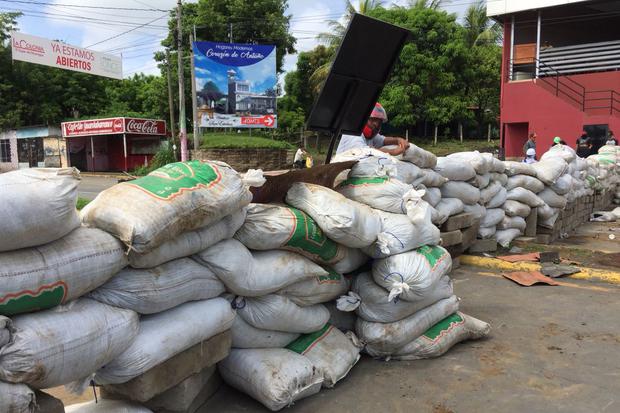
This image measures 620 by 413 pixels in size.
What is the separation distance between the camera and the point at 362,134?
15.3 ft

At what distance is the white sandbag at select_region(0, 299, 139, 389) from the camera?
5.34 ft

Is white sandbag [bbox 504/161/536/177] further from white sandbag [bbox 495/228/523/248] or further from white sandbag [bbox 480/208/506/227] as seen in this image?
white sandbag [bbox 495/228/523/248]

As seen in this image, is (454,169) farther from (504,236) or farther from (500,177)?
(504,236)

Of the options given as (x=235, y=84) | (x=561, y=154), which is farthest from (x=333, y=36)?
(x=561, y=154)

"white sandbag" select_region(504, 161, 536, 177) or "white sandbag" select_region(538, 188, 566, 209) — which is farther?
"white sandbag" select_region(538, 188, 566, 209)

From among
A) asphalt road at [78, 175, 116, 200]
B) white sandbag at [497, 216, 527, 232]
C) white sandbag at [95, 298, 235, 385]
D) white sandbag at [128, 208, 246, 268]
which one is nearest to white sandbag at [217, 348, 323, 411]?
white sandbag at [95, 298, 235, 385]

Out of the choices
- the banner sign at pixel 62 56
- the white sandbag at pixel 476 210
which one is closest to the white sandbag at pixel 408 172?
the white sandbag at pixel 476 210

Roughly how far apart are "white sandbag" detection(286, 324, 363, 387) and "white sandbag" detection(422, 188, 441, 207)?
2.24 meters

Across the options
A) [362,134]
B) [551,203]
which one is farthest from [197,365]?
[551,203]

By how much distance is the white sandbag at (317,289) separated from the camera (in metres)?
2.75

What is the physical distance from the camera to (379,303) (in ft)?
10.2

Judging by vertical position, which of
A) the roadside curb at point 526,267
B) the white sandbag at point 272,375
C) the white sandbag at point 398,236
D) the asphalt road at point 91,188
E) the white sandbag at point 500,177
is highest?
the white sandbag at point 500,177

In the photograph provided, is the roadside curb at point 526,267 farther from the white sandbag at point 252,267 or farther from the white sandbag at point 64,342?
the white sandbag at point 64,342

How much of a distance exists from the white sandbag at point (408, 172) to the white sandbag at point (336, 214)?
4.94 feet
